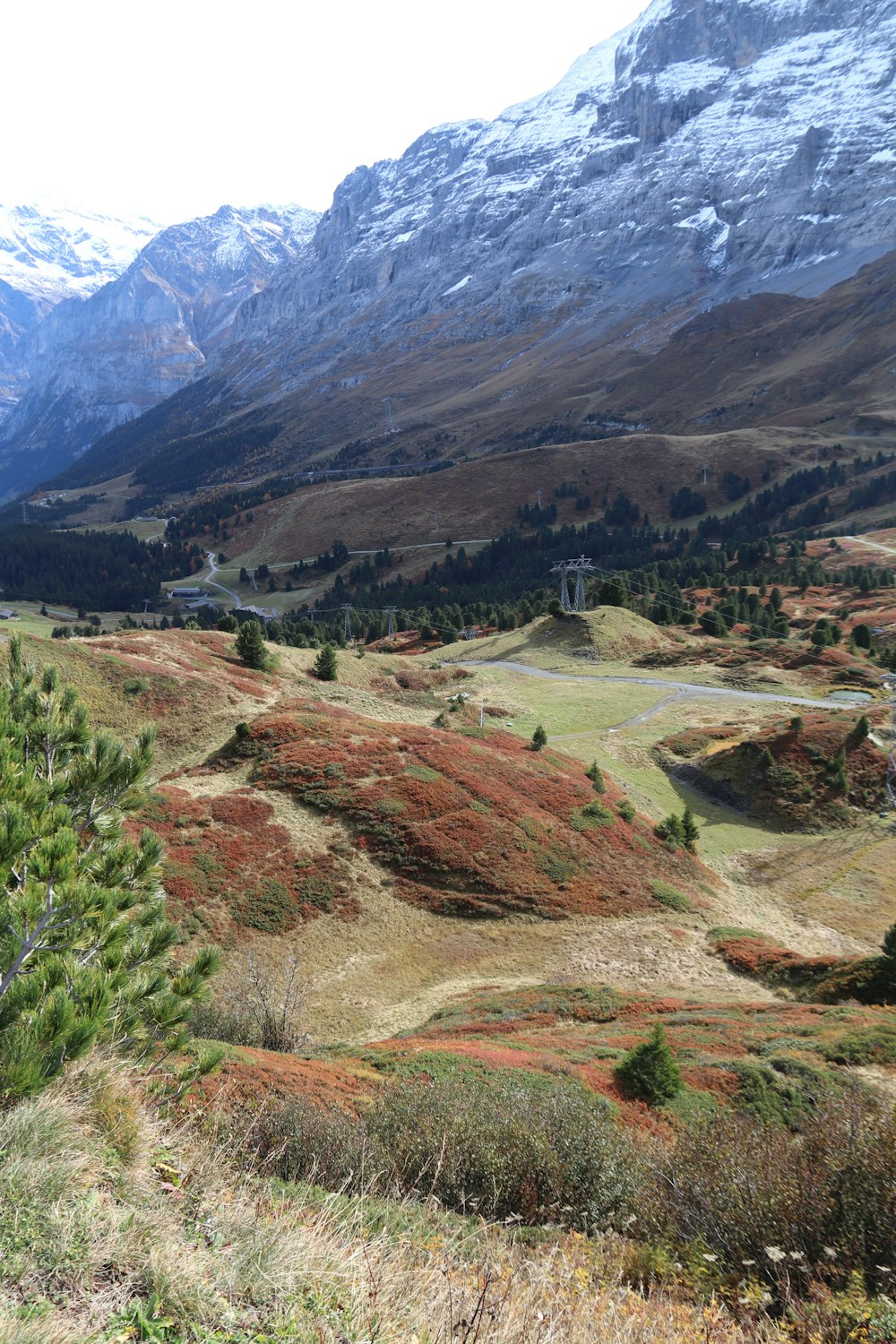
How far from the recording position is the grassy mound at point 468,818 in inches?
1192

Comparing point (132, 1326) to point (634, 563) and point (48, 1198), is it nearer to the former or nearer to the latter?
point (48, 1198)

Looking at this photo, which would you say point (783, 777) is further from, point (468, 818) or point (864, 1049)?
point (864, 1049)

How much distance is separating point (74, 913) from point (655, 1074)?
Answer: 36.4 ft

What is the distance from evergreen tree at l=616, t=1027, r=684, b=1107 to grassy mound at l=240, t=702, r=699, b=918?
615 inches

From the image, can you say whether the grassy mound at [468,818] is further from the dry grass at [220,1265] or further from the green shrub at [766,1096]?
the dry grass at [220,1265]

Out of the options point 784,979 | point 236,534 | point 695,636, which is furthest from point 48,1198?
point 236,534

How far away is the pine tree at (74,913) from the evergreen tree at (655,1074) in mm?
8649

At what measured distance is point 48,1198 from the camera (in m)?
5.27

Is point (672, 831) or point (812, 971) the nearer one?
point (812, 971)

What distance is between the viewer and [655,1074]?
13.3 m

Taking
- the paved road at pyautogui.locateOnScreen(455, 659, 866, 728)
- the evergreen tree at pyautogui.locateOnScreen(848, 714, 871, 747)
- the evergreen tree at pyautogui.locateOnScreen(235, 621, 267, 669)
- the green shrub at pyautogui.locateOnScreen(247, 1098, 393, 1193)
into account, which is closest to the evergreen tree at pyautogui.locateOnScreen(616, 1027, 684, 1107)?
the green shrub at pyautogui.locateOnScreen(247, 1098, 393, 1193)

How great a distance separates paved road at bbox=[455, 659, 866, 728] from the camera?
195 ft

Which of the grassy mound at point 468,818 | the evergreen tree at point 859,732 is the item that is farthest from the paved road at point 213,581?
the evergreen tree at point 859,732

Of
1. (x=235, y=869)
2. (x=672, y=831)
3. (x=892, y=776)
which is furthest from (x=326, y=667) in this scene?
(x=892, y=776)
